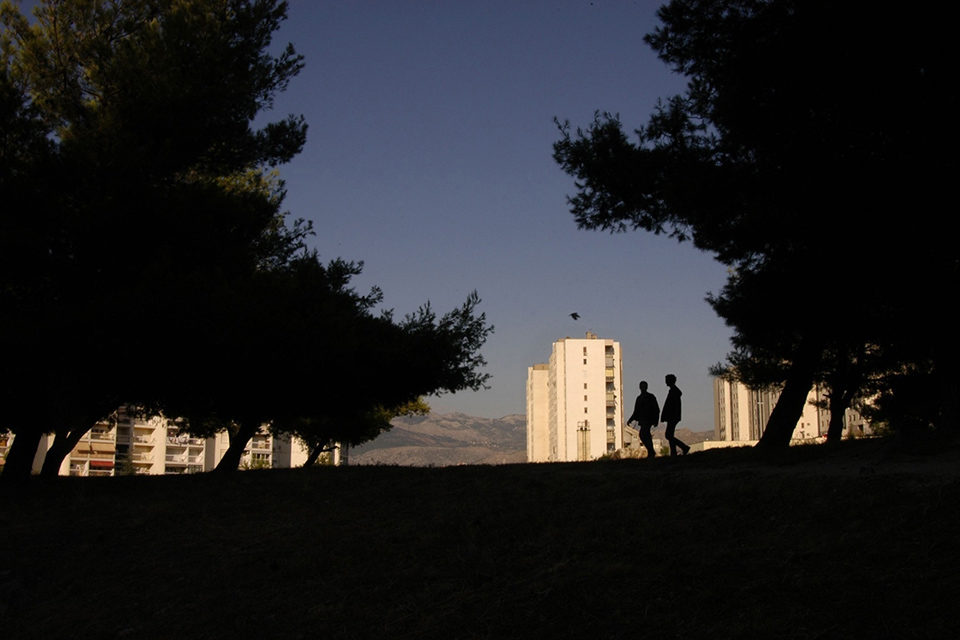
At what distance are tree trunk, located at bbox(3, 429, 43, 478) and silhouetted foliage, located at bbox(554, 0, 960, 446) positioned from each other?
11.3 metres

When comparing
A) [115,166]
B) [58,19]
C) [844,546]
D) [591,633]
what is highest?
[58,19]

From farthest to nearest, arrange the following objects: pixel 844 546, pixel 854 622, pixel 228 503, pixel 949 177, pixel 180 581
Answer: pixel 949 177 → pixel 228 503 → pixel 180 581 → pixel 844 546 → pixel 854 622

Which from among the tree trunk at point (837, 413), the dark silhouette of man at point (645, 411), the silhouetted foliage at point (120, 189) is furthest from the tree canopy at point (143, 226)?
the tree trunk at point (837, 413)

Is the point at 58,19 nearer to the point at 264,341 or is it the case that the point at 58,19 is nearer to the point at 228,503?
the point at 264,341

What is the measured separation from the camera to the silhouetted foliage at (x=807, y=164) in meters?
13.7

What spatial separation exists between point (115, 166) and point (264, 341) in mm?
4471

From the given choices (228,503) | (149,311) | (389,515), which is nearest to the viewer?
(389,515)

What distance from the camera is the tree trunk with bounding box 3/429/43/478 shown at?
54.0ft

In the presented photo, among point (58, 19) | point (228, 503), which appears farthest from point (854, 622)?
point (58, 19)

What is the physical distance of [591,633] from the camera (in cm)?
616

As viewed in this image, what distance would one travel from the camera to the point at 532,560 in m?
7.77

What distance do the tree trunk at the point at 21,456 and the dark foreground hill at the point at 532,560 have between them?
488 centimetres

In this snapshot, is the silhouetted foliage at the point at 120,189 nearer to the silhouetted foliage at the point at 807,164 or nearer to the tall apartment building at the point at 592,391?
the silhouetted foliage at the point at 807,164

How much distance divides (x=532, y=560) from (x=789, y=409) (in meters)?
11.1
